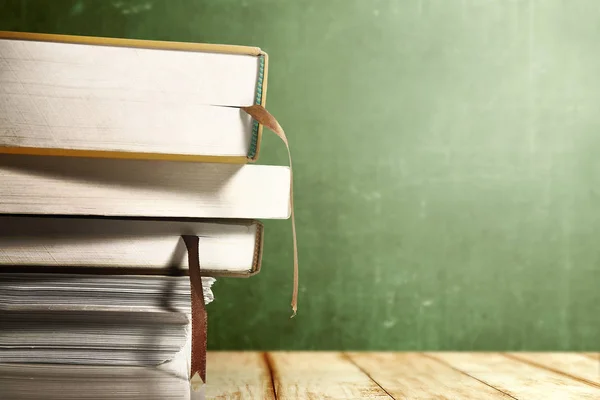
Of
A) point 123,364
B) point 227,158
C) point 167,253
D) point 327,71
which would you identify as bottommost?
point 123,364

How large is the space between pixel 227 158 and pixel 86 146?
153 mm

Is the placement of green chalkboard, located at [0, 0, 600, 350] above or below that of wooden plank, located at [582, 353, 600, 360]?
above

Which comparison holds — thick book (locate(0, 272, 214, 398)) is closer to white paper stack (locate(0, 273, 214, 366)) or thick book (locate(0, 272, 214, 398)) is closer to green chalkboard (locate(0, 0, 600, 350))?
white paper stack (locate(0, 273, 214, 366))

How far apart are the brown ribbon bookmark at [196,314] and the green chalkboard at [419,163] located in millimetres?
634

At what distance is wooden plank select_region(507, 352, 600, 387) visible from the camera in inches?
42.9

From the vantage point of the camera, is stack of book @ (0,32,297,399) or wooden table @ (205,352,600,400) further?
wooden table @ (205,352,600,400)

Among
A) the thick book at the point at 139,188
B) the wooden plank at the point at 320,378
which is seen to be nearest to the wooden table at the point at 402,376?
the wooden plank at the point at 320,378

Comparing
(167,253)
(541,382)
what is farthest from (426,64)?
(167,253)

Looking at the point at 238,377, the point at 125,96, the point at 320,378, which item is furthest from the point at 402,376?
the point at 125,96

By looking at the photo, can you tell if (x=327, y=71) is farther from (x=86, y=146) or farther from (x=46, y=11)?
(x=86, y=146)

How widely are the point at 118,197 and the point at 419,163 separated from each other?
84cm

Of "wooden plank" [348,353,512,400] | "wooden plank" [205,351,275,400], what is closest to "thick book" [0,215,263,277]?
"wooden plank" [205,351,275,400]

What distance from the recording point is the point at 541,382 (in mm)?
1007

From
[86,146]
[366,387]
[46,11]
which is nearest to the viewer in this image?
[86,146]
